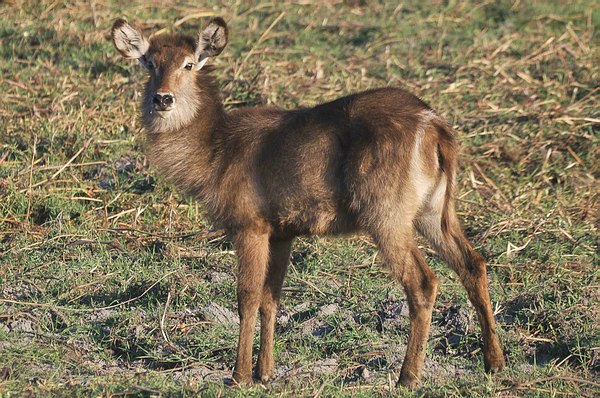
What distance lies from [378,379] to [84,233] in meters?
3.00

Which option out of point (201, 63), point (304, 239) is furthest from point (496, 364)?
point (201, 63)

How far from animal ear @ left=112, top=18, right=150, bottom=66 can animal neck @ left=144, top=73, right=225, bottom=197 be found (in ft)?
1.45

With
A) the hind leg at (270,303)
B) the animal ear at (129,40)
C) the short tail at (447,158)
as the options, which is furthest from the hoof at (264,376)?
the animal ear at (129,40)

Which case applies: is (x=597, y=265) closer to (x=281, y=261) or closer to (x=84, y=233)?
(x=281, y=261)

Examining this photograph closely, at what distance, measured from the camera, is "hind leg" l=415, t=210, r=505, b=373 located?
20.2 feet

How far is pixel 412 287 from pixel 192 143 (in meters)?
1.76

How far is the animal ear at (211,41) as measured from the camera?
6844 mm

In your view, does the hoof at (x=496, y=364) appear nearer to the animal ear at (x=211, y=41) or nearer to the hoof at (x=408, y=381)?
the hoof at (x=408, y=381)

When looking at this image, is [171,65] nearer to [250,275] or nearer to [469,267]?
[250,275]

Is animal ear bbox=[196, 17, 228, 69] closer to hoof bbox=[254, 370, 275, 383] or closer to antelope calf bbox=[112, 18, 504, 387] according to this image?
antelope calf bbox=[112, 18, 504, 387]

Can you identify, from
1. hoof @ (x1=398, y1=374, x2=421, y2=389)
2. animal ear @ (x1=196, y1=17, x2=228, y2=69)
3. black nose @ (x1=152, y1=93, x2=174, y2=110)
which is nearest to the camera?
hoof @ (x1=398, y1=374, x2=421, y2=389)

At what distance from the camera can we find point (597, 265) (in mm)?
7840

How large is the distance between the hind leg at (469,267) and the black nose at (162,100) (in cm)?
176

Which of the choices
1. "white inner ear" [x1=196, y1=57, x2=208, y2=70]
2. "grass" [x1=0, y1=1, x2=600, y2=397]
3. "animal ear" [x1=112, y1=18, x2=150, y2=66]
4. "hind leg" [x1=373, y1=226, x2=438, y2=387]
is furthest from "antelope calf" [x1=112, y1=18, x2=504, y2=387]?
"grass" [x1=0, y1=1, x2=600, y2=397]
